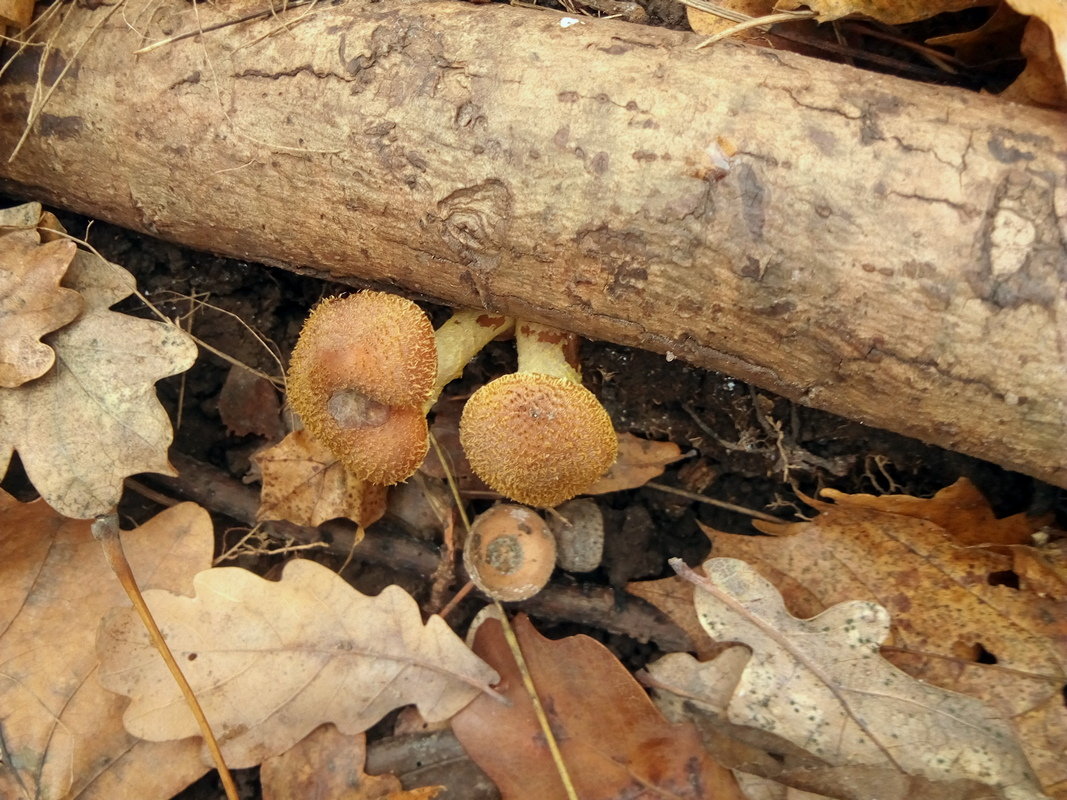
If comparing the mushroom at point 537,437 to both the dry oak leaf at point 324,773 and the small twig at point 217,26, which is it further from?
the small twig at point 217,26

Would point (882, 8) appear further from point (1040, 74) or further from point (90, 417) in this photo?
point (90, 417)

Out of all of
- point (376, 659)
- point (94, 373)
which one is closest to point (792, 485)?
point (376, 659)

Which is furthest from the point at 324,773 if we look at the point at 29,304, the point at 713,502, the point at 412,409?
the point at 29,304

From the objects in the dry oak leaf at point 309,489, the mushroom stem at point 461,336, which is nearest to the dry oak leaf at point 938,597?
the mushroom stem at point 461,336

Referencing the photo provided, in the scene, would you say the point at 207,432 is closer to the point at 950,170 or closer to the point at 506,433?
the point at 506,433

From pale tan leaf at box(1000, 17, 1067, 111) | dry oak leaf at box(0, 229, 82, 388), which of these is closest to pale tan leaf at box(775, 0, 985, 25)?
pale tan leaf at box(1000, 17, 1067, 111)
